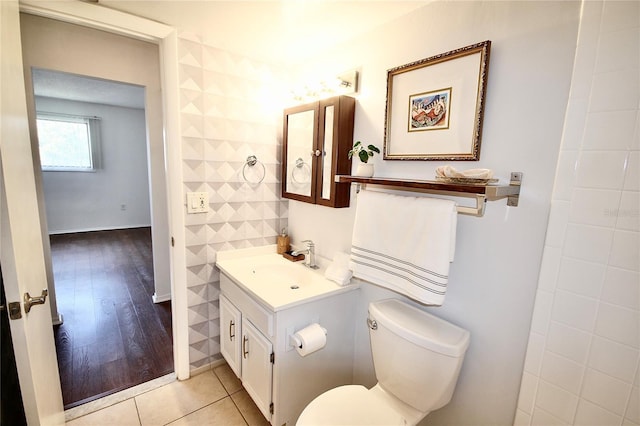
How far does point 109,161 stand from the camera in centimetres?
559

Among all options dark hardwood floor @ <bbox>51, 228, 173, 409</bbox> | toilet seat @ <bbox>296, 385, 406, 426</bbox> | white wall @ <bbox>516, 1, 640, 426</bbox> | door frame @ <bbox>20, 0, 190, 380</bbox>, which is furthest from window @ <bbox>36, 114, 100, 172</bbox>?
white wall @ <bbox>516, 1, 640, 426</bbox>

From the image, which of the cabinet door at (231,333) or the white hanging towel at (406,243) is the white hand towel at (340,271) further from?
the cabinet door at (231,333)

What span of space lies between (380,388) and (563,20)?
5.12 feet

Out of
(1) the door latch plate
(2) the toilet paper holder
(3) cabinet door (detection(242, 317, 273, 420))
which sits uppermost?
(1) the door latch plate

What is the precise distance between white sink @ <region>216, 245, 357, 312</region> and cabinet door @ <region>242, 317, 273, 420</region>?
222 millimetres

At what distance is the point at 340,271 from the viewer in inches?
64.1

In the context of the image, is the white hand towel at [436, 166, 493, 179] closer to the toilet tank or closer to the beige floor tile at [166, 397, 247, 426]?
the toilet tank

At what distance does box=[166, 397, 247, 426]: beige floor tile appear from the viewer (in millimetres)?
1626

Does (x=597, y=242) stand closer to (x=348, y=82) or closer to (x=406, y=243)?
(x=406, y=243)

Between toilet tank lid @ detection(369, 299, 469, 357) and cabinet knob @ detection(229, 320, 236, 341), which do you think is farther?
cabinet knob @ detection(229, 320, 236, 341)

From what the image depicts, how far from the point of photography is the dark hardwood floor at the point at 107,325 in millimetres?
1936

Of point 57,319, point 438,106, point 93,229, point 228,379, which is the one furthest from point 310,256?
point 93,229

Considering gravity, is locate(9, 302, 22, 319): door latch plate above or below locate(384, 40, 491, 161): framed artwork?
below

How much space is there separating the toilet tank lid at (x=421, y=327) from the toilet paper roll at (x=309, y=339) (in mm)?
277
